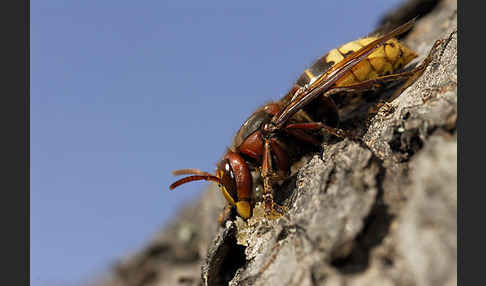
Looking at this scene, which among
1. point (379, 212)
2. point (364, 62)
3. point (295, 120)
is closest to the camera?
point (379, 212)

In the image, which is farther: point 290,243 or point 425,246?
point 290,243

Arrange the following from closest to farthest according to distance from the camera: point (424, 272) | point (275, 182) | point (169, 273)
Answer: point (424, 272)
point (275, 182)
point (169, 273)

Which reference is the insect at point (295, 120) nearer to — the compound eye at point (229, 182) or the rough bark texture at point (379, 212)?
the compound eye at point (229, 182)

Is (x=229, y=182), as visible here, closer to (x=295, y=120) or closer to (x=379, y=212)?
(x=295, y=120)

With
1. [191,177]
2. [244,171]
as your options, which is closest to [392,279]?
[244,171]

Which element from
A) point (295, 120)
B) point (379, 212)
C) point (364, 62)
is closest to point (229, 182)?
point (295, 120)

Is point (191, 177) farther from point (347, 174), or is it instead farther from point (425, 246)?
point (425, 246)

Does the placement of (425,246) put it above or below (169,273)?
below
